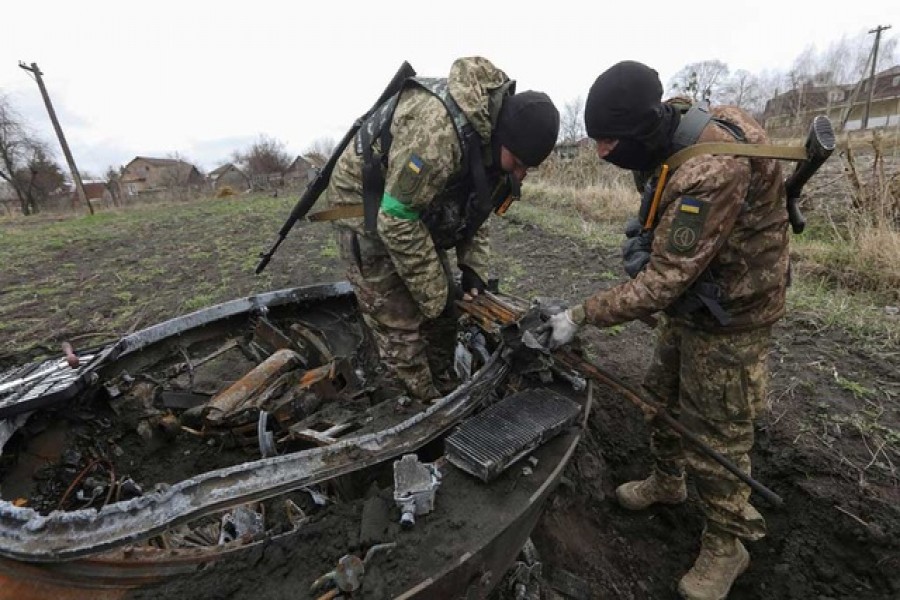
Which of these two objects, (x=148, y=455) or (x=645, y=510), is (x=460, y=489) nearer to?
(x=645, y=510)

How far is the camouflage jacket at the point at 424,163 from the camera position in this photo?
2367 mm

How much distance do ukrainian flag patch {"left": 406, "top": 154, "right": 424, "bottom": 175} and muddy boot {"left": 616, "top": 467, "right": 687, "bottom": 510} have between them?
225 cm

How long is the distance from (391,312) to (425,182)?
0.89 metres

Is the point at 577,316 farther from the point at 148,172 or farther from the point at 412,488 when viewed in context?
the point at 148,172

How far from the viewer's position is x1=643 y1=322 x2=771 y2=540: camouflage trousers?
2.19 m

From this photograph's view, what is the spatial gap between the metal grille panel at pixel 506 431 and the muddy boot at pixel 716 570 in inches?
46.2

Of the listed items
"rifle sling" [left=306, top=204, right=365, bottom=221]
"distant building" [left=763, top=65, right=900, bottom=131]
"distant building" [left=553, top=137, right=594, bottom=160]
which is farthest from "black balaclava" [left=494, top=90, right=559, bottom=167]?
"distant building" [left=553, top=137, right=594, bottom=160]

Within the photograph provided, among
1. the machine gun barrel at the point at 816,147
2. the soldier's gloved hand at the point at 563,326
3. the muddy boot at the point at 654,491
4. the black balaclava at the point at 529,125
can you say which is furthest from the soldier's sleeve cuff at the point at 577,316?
the muddy boot at the point at 654,491

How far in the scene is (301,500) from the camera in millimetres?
2422

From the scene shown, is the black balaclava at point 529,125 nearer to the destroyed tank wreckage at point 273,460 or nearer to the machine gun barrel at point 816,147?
the destroyed tank wreckage at point 273,460

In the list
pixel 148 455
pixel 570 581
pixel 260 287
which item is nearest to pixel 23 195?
pixel 260 287

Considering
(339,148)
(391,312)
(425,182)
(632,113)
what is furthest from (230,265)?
(632,113)

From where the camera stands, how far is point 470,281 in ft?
10.6

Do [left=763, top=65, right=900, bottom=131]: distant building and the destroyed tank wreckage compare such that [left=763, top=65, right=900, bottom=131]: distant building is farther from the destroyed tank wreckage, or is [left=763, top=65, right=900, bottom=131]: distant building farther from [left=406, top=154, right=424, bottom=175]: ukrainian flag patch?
the destroyed tank wreckage
